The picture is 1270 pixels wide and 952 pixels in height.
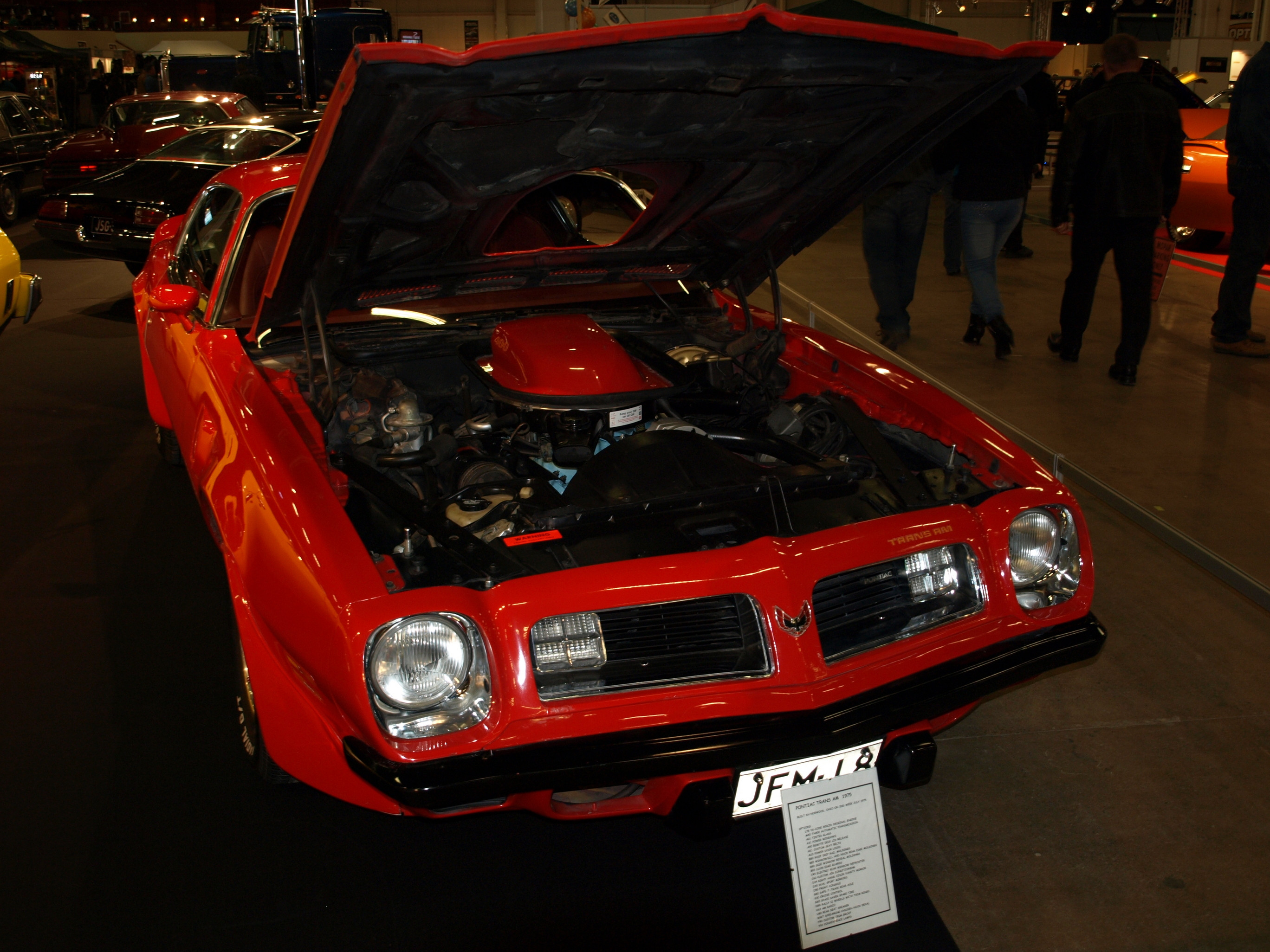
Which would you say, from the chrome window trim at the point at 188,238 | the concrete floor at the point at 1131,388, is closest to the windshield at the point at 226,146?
the chrome window trim at the point at 188,238

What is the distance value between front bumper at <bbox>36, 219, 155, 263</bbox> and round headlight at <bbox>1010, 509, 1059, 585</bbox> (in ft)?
19.9

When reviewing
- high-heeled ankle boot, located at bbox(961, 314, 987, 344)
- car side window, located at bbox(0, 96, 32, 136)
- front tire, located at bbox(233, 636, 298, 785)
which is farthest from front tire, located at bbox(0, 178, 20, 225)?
front tire, located at bbox(233, 636, 298, 785)

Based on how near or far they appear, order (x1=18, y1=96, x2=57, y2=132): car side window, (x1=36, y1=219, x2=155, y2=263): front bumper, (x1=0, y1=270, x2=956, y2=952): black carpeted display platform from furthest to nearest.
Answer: (x1=18, y1=96, x2=57, y2=132): car side window
(x1=36, y1=219, x2=155, y2=263): front bumper
(x1=0, y1=270, x2=956, y2=952): black carpeted display platform

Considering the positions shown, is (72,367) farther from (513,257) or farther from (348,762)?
(348,762)

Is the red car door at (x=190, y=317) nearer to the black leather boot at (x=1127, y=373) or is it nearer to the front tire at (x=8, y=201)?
the black leather boot at (x=1127, y=373)

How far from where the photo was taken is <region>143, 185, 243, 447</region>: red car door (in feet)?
9.56

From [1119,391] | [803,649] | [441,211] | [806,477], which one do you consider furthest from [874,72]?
[1119,391]

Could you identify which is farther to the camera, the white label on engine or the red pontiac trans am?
the white label on engine

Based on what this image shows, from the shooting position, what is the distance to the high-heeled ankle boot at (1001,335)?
5.58 meters

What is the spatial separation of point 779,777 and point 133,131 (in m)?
10.1

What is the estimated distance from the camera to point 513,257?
2857mm

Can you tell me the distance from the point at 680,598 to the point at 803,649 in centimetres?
26

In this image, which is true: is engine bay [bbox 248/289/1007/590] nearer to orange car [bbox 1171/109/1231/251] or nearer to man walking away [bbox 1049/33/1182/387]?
man walking away [bbox 1049/33/1182/387]

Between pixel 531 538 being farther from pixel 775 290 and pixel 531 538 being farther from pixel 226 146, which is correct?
pixel 226 146
